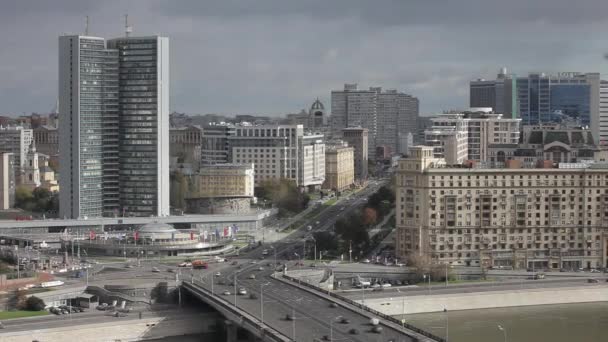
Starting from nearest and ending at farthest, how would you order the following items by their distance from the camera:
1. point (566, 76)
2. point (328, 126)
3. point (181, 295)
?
point (181, 295)
point (566, 76)
point (328, 126)

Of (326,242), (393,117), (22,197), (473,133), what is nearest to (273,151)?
(473,133)

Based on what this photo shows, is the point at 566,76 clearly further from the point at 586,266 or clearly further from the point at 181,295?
the point at 181,295

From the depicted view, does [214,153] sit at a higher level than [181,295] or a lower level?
higher

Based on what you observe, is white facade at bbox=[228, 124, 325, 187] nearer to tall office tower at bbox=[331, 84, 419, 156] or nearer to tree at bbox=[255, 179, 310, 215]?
tree at bbox=[255, 179, 310, 215]

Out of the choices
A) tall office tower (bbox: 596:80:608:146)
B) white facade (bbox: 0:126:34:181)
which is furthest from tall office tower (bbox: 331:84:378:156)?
white facade (bbox: 0:126:34:181)

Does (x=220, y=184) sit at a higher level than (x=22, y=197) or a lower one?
higher

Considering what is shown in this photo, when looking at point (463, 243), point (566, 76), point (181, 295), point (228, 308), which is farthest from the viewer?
point (566, 76)

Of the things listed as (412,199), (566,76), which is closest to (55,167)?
(412,199)

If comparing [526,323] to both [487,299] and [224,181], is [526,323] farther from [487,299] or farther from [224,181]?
[224,181]
